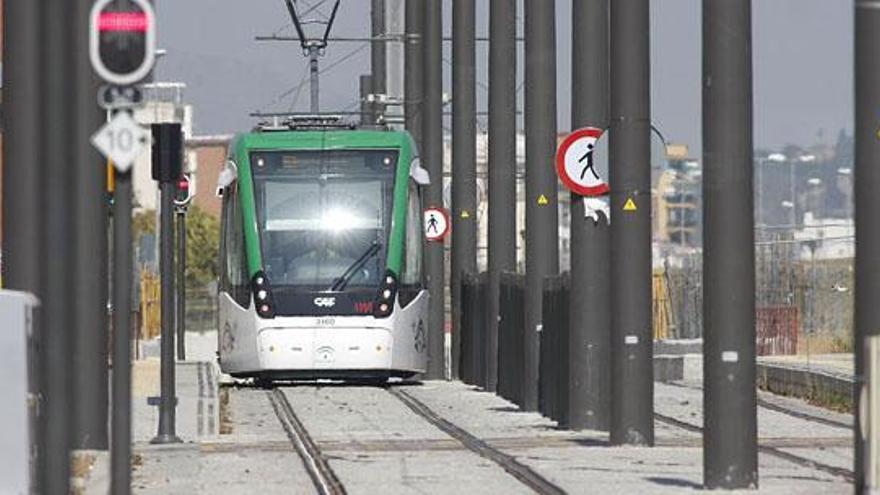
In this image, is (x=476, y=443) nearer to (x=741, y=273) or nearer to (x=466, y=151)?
(x=741, y=273)

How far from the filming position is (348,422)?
100 ft

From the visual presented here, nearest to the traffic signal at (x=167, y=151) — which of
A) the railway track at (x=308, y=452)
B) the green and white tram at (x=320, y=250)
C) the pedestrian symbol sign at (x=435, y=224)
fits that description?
the railway track at (x=308, y=452)

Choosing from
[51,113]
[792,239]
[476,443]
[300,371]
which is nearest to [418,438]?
[476,443]

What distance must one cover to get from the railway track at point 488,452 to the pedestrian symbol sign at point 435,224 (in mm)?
8014

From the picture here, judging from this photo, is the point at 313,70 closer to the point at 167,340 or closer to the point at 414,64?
the point at 414,64

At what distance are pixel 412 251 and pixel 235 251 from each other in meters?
2.23

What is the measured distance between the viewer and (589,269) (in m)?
27.5

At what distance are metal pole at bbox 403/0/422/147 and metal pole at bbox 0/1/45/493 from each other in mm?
28016

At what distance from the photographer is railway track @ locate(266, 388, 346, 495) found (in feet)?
68.1

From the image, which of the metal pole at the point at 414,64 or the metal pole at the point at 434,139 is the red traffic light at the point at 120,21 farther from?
the metal pole at the point at 414,64

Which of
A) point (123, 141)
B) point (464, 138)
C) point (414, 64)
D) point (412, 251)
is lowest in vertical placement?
point (412, 251)

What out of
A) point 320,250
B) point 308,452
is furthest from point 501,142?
point 308,452

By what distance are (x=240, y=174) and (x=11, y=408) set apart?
21.9 meters

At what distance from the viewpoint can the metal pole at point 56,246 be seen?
1836cm
